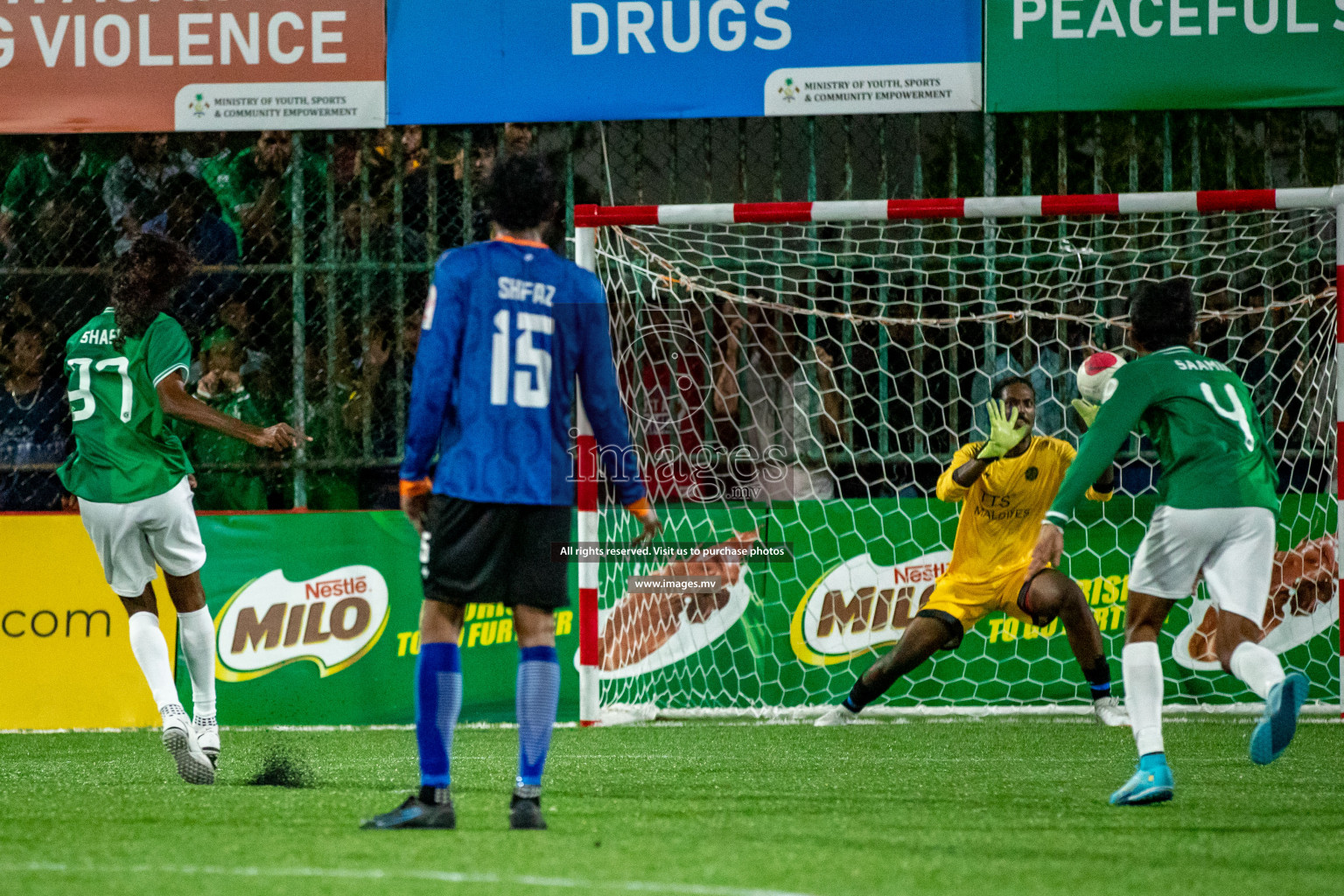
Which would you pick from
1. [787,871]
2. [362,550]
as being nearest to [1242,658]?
[787,871]

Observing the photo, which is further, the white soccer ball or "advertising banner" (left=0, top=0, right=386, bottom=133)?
"advertising banner" (left=0, top=0, right=386, bottom=133)

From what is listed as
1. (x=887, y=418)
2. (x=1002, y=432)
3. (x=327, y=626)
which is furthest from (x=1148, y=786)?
(x=327, y=626)

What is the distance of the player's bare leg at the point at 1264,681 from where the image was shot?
15.2 ft

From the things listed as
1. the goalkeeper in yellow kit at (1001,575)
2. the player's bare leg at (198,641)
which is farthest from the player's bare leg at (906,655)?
the player's bare leg at (198,641)

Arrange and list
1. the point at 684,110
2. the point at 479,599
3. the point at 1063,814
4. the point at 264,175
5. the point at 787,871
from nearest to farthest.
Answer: the point at 787,871 → the point at 479,599 → the point at 1063,814 → the point at 684,110 → the point at 264,175

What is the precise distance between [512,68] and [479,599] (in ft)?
17.1

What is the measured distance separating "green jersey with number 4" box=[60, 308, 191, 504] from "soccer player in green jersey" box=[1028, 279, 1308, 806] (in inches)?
124

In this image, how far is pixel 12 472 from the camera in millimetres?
9266

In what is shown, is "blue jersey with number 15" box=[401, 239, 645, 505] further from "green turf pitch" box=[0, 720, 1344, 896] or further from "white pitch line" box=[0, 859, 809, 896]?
"white pitch line" box=[0, 859, 809, 896]

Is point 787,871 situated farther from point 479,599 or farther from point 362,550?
point 362,550

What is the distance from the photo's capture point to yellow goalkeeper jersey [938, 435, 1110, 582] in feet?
25.0

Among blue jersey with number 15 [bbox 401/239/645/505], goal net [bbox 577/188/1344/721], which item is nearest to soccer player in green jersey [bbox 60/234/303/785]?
blue jersey with number 15 [bbox 401/239/645/505]

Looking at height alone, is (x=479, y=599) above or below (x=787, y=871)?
above

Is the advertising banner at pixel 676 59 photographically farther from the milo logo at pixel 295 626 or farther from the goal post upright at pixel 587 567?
the milo logo at pixel 295 626
